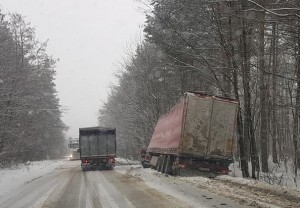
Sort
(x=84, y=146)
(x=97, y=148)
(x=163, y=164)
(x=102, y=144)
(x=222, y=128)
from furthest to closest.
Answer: (x=102, y=144)
(x=97, y=148)
(x=84, y=146)
(x=163, y=164)
(x=222, y=128)

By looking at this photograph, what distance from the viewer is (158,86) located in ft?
128

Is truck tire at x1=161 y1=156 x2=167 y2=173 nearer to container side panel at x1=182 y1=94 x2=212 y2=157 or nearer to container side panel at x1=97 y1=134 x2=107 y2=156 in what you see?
container side panel at x1=182 y1=94 x2=212 y2=157

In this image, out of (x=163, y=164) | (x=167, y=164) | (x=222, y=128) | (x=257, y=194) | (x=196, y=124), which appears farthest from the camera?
(x=163, y=164)

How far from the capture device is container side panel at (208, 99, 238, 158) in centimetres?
1880

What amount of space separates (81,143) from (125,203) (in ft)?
67.2

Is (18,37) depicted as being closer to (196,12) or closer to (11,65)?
(11,65)

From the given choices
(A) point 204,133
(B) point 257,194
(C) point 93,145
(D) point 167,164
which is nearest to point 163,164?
(D) point 167,164

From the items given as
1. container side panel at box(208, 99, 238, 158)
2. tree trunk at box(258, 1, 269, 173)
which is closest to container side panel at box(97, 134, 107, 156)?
tree trunk at box(258, 1, 269, 173)

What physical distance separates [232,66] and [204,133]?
3360mm

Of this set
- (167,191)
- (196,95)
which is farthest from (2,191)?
(196,95)

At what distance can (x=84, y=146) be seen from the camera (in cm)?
3102

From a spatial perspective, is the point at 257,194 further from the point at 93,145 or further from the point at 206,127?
the point at 93,145

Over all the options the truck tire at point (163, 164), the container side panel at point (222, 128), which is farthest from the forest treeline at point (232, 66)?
the truck tire at point (163, 164)

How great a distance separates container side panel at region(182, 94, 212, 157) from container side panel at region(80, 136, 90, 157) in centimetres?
1370
